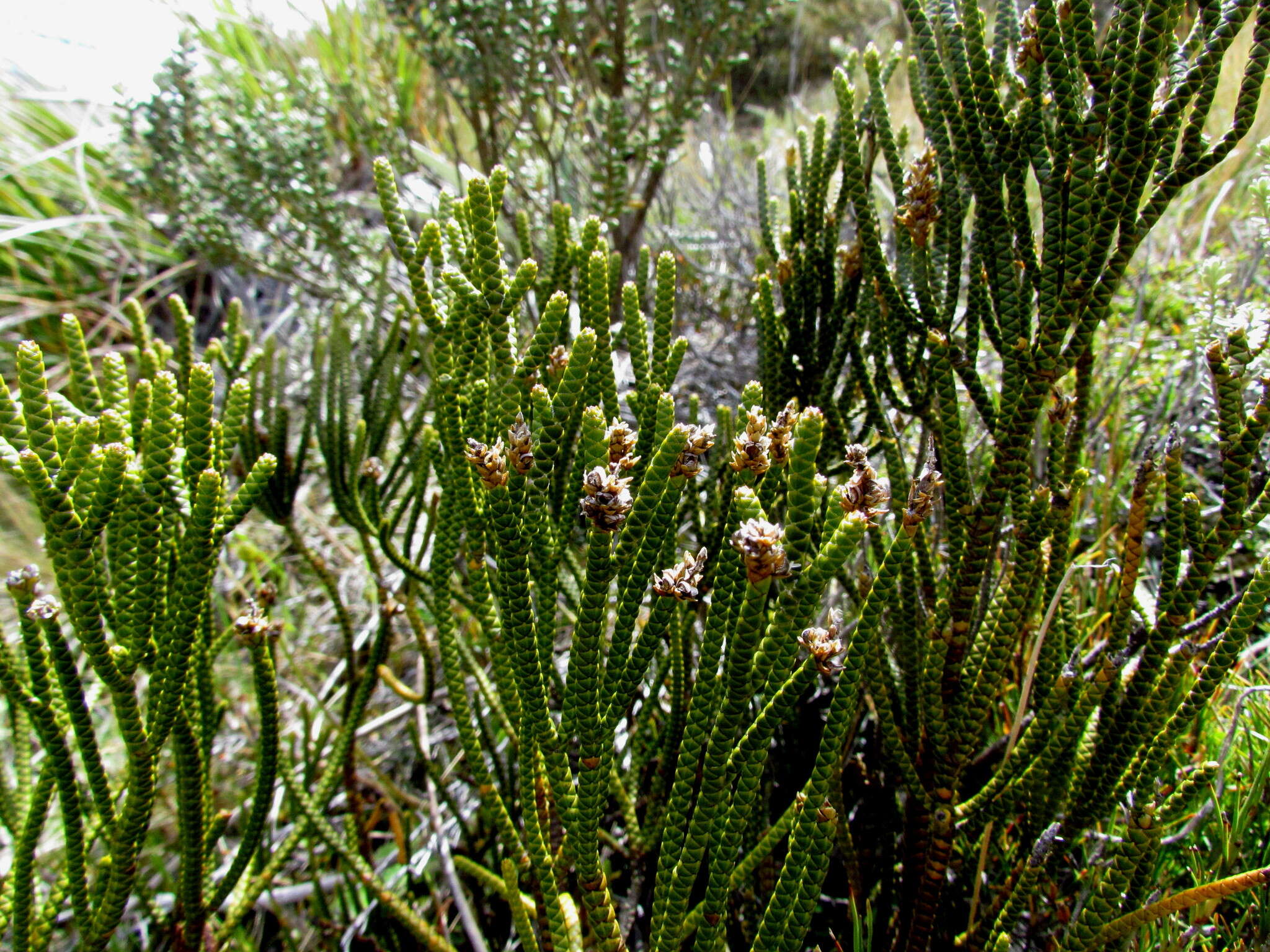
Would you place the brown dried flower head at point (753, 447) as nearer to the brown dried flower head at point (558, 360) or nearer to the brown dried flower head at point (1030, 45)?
the brown dried flower head at point (558, 360)

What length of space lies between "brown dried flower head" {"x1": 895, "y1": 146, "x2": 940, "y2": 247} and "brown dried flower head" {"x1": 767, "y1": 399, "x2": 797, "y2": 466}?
390 mm

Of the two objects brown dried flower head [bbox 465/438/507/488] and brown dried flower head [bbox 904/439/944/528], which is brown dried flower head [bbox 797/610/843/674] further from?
brown dried flower head [bbox 465/438/507/488]

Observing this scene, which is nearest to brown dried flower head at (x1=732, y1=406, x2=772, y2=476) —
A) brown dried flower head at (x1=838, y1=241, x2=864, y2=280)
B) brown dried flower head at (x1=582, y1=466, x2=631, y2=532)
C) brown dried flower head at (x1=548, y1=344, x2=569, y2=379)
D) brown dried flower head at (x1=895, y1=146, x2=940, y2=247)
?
brown dried flower head at (x1=582, y1=466, x2=631, y2=532)

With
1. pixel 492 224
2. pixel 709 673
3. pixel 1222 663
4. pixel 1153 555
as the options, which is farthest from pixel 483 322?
pixel 1153 555

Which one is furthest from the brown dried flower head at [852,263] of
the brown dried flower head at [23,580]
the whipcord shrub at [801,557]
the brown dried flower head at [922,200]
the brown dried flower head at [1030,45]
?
the brown dried flower head at [23,580]

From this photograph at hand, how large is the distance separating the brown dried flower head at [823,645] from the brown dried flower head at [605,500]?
18 centimetres

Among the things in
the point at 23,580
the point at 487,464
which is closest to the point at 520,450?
the point at 487,464

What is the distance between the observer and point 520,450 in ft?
2.07

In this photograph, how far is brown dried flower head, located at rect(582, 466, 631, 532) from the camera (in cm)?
57

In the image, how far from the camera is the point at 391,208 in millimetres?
866

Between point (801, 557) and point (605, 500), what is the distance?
16cm

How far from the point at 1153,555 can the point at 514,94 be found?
238 centimetres

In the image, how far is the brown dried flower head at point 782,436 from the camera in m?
0.69

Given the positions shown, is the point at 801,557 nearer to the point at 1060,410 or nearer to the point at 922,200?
the point at 1060,410
